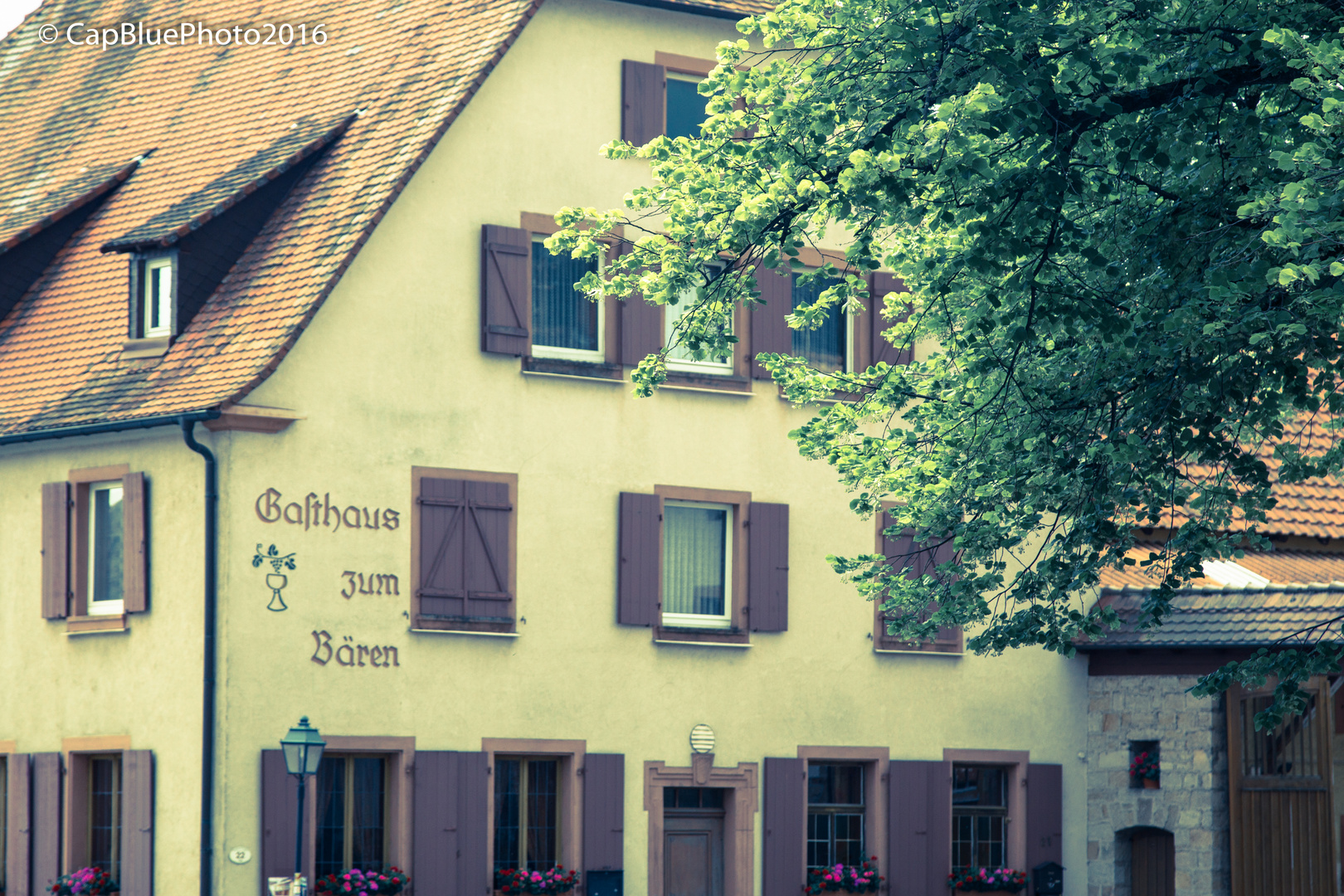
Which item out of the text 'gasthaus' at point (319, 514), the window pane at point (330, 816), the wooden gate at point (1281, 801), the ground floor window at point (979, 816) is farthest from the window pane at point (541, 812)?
the wooden gate at point (1281, 801)

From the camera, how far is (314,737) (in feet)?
53.8

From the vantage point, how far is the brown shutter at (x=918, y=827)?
2070 cm

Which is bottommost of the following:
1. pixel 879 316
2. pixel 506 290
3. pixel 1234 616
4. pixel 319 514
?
pixel 1234 616

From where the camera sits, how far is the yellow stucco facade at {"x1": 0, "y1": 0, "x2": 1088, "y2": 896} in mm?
17484

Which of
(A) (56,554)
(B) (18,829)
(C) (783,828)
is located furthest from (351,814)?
(C) (783,828)

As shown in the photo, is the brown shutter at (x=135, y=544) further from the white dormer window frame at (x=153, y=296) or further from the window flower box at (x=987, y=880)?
the window flower box at (x=987, y=880)

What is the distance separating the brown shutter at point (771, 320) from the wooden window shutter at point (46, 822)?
24.9 ft

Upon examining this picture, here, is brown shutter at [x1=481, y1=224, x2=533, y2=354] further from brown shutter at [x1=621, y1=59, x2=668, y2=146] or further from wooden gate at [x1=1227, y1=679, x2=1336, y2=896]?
wooden gate at [x1=1227, y1=679, x2=1336, y2=896]

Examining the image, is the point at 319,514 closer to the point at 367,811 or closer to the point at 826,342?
the point at 367,811

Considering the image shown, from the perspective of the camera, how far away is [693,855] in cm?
1984

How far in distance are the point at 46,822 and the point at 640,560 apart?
5.83 metres

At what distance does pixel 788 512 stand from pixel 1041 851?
4.70m

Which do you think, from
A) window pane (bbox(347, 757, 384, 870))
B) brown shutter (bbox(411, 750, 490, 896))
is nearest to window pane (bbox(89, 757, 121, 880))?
window pane (bbox(347, 757, 384, 870))

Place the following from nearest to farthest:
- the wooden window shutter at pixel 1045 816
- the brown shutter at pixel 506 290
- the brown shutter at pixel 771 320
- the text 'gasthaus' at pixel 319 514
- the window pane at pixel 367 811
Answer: the text 'gasthaus' at pixel 319 514
the window pane at pixel 367 811
the brown shutter at pixel 506 290
the brown shutter at pixel 771 320
the wooden window shutter at pixel 1045 816
